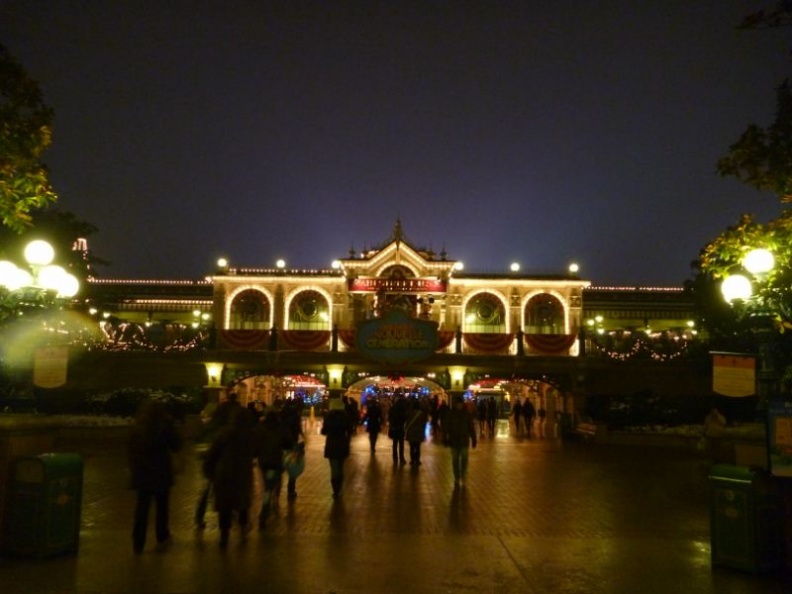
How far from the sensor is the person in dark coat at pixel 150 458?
8945 mm

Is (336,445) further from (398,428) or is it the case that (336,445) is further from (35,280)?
(398,428)

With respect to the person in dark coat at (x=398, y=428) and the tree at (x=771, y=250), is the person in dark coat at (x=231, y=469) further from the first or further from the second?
the person in dark coat at (x=398, y=428)

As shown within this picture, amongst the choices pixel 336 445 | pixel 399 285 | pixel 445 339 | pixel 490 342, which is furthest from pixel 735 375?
pixel 399 285

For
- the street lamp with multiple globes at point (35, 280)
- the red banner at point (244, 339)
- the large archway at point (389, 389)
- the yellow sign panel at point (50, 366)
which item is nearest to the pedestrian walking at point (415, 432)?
the street lamp with multiple globes at point (35, 280)

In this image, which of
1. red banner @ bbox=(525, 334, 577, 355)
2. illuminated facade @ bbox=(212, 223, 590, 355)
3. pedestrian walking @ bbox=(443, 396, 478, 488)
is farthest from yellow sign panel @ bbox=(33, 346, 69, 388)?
illuminated facade @ bbox=(212, 223, 590, 355)

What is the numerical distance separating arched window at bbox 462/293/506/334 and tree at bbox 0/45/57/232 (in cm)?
3037

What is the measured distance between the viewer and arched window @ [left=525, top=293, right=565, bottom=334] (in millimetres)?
39406

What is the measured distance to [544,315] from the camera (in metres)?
39.6

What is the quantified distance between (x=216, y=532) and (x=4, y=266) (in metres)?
4.46

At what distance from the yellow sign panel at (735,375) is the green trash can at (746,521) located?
0.90 m

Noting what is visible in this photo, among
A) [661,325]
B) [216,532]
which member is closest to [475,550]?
[216,532]

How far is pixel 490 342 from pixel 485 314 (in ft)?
Result: 19.8

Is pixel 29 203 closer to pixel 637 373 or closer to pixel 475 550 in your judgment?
pixel 475 550

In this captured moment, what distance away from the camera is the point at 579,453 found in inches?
933
